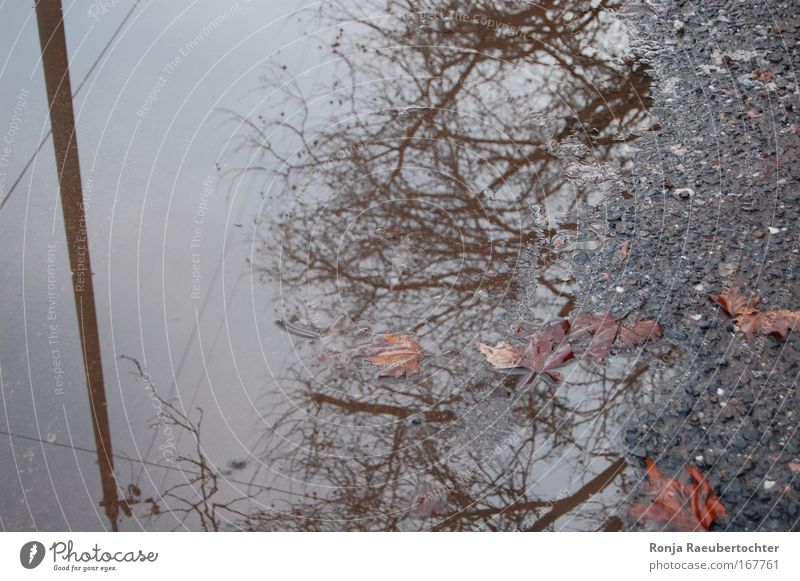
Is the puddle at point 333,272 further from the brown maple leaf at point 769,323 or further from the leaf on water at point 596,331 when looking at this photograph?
the brown maple leaf at point 769,323

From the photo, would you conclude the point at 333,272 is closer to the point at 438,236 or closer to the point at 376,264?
the point at 376,264

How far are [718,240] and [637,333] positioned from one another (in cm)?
45

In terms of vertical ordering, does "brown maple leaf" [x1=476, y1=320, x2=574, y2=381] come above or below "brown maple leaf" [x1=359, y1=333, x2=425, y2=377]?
below

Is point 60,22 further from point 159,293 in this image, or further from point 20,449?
point 20,449

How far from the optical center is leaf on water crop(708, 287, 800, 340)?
1.92m

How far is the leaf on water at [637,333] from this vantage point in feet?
6.28

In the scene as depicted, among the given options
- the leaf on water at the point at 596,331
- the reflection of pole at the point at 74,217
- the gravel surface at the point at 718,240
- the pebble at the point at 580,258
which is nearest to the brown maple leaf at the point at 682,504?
the gravel surface at the point at 718,240

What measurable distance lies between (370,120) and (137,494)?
142 cm

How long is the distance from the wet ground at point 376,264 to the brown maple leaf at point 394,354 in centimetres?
3

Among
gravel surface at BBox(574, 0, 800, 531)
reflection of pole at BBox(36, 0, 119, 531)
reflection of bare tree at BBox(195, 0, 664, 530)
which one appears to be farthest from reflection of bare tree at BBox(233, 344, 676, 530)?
reflection of pole at BBox(36, 0, 119, 531)

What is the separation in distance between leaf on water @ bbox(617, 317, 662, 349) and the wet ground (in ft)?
0.14

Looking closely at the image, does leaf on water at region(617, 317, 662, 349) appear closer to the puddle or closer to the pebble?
the puddle

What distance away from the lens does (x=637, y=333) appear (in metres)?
1.92
